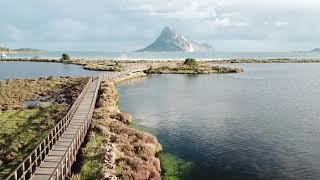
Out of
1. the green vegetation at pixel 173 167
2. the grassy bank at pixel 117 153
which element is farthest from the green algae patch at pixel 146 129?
the green vegetation at pixel 173 167

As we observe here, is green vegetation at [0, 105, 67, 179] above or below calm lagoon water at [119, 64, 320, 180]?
above

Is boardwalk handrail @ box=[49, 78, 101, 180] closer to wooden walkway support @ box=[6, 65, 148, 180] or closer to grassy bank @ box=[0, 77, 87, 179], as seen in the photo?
wooden walkway support @ box=[6, 65, 148, 180]

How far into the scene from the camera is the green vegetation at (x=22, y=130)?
42325mm

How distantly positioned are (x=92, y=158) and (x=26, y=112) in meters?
30.3

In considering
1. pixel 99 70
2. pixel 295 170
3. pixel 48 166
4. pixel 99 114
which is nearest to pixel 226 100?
pixel 99 114

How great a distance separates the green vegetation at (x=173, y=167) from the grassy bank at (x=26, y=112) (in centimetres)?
1294

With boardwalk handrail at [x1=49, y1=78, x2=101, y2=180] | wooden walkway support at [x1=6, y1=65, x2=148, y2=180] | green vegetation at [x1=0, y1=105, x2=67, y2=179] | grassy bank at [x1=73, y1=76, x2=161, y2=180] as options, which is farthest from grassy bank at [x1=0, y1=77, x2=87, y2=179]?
grassy bank at [x1=73, y1=76, x2=161, y2=180]

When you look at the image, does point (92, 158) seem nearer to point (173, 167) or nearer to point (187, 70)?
point (173, 167)

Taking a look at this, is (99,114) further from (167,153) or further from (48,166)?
(48,166)

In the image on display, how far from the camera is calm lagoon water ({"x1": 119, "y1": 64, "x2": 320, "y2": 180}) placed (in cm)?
4225

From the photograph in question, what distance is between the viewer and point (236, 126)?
60312 millimetres

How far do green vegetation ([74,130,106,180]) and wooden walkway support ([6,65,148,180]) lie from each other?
48.1 inches

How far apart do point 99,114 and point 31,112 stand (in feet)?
39.6

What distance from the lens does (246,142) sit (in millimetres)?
51219
